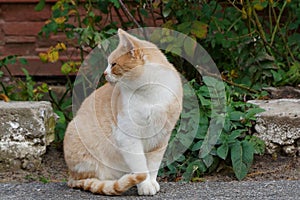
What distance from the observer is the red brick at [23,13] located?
7035mm

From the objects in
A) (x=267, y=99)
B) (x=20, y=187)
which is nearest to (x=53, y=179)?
(x=20, y=187)

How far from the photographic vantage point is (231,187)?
183 inches

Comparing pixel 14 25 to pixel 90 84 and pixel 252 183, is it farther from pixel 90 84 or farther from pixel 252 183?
pixel 252 183

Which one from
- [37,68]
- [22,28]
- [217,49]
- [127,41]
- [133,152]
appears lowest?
[37,68]

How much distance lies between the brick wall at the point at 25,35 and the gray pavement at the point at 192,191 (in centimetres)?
241

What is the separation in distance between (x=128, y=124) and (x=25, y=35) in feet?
10.4

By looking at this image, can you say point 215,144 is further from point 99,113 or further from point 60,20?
point 60,20

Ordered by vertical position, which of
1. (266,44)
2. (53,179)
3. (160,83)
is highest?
(160,83)

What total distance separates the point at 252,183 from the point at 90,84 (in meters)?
1.90

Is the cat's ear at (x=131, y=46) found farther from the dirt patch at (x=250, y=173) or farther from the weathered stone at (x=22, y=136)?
the weathered stone at (x=22, y=136)

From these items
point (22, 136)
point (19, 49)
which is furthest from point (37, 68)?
point (22, 136)

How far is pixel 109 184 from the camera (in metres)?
4.38

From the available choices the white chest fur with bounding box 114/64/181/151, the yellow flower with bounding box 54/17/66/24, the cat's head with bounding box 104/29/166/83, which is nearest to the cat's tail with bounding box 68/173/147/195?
the white chest fur with bounding box 114/64/181/151

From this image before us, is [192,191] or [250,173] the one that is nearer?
[192,191]
